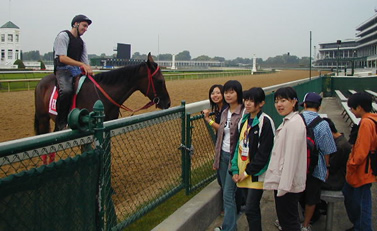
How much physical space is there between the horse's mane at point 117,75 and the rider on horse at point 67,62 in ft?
0.67

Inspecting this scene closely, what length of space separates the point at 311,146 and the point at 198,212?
47.2 inches

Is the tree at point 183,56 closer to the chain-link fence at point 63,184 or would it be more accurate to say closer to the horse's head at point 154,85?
the horse's head at point 154,85

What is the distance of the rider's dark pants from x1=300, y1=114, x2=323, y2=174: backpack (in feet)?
10.3

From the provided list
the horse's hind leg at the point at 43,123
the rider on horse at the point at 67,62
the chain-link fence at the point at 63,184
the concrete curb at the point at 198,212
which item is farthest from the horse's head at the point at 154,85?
the chain-link fence at the point at 63,184

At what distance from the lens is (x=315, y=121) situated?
3.13 meters

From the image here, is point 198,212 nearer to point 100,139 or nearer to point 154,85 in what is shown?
point 100,139

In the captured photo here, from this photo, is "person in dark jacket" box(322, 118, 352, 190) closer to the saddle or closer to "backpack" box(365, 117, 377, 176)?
"backpack" box(365, 117, 377, 176)

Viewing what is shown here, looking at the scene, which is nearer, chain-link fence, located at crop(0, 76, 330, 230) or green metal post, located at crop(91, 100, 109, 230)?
chain-link fence, located at crop(0, 76, 330, 230)

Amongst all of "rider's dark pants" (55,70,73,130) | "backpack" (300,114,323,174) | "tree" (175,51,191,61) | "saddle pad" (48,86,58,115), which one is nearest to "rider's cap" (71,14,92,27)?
"rider's dark pants" (55,70,73,130)

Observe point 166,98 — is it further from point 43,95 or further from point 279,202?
point 279,202

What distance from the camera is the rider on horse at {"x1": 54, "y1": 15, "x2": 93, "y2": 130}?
4.75 meters

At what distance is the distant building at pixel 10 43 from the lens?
5694 cm

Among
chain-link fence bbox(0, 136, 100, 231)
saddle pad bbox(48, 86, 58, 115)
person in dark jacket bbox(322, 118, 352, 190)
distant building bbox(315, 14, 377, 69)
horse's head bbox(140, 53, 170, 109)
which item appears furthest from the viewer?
distant building bbox(315, 14, 377, 69)

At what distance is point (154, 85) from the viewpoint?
5473mm
